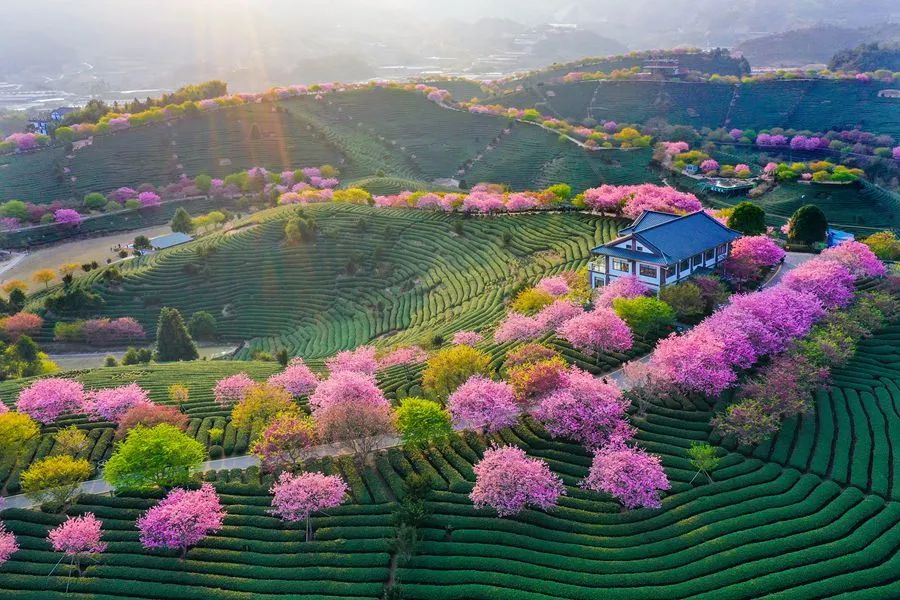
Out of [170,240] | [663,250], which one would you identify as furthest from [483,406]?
[170,240]

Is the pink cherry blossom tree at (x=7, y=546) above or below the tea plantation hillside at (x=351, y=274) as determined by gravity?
above

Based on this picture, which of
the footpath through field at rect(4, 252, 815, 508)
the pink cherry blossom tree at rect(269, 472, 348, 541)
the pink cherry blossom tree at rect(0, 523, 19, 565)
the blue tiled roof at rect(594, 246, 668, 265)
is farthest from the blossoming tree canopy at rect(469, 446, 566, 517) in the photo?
the blue tiled roof at rect(594, 246, 668, 265)

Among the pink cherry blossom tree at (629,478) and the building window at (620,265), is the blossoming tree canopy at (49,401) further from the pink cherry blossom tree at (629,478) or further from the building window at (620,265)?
the building window at (620,265)

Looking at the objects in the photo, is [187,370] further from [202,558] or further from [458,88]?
[458,88]

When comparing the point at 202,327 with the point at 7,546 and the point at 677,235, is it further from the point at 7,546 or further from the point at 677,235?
the point at 677,235

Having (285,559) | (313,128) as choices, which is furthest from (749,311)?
(313,128)

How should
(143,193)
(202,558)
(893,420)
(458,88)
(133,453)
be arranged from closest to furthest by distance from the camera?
(202,558) < (133,453) < (893,420) < (143,193) < (458,88)

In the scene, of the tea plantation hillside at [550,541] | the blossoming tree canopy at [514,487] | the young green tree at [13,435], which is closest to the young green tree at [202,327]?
the young green tree at [13,435]
